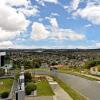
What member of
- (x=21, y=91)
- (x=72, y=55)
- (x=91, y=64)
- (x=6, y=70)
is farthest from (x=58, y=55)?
(x=21, y=91)

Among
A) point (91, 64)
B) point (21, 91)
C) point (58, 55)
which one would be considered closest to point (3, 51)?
point (91, 64)

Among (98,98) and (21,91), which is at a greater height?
(21,91)

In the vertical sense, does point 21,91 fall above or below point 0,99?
above

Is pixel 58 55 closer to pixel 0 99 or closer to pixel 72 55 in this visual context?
pixel 72 55

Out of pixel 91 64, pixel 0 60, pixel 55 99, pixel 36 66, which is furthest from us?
pixel 36 66

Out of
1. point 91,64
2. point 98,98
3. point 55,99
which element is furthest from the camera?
point 91,64

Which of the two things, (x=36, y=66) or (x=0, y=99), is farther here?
(x=36, y=66)

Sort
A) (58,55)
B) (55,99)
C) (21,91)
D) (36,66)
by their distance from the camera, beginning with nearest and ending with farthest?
(21,91)
(55,99)
(36,66)
(58,55)

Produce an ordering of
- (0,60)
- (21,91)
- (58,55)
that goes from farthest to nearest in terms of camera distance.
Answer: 1. (58,55)
2. (0,60)
3. (21,91)

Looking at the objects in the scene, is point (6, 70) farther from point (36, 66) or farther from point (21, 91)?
point (21, 91)
